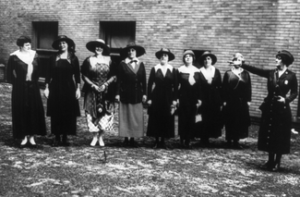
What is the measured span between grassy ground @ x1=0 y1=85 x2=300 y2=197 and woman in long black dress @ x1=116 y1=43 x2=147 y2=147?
1.34 ft

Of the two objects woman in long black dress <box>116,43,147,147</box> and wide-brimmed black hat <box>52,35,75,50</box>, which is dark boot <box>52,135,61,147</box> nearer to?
woman in long black dress <box>116,43,147,147</box>

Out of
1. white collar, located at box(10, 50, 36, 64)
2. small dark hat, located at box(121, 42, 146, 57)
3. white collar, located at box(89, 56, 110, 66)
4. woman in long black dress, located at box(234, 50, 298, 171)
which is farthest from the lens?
small dark hat, located at box(121, 42, 146, 57)

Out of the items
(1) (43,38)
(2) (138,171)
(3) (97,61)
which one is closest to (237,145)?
(2) (138,171)

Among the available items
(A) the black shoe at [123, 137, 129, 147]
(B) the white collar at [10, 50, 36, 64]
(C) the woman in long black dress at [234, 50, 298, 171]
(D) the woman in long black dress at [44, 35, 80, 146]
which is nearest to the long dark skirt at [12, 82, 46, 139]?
(D) the woman in long black dress at [44, 35, 80, 146]

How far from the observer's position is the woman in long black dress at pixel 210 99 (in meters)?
7.35

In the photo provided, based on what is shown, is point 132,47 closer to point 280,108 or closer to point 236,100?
point 236,100

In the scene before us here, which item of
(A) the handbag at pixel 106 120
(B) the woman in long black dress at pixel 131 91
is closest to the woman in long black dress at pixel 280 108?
(B) the woman in long black dress at pixel 131 91

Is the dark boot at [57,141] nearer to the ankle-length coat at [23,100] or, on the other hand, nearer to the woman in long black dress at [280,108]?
the ankle-length coat at [23,100]

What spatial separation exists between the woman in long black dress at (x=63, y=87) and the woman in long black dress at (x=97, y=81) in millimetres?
196

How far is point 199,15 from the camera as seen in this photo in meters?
10.6

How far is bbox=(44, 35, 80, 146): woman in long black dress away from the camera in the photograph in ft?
22.0

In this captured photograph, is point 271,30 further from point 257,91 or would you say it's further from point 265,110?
point 265,110

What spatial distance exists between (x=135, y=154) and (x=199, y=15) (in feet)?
17.3

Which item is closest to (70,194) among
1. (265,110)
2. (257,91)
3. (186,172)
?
(186,172)
